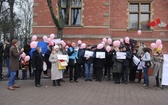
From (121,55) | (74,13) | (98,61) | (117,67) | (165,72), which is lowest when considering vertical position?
(165,72)

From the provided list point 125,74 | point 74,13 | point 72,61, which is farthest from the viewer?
point 74,13

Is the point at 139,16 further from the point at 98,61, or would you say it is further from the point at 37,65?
the point at 37,65

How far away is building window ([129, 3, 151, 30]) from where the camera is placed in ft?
62.2

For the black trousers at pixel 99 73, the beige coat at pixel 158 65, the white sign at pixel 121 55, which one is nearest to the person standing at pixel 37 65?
the black trousers at pixel 99 73

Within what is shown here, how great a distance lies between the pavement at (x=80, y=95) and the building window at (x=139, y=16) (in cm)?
934

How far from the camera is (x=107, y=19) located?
59.0 feet

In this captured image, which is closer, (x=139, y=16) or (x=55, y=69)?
(x=55, y=69)

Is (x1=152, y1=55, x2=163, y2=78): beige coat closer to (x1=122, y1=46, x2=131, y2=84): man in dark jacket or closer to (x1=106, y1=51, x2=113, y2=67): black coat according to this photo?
(x1=122, y1=46, x2=131, y2=84): man in dark jacket

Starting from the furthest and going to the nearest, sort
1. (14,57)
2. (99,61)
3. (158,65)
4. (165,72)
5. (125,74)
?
(99,61) → (125,74) → (158,65) → (165,72) → (14,57)

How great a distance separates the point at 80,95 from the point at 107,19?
412 inches

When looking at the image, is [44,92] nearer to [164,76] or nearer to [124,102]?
[124,102]

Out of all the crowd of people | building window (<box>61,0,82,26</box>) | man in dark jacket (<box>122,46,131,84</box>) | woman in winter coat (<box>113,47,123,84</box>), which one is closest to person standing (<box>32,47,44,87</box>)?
the crowd of people

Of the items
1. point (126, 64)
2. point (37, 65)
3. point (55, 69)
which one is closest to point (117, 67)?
point (126, 64)

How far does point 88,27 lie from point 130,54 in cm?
698
